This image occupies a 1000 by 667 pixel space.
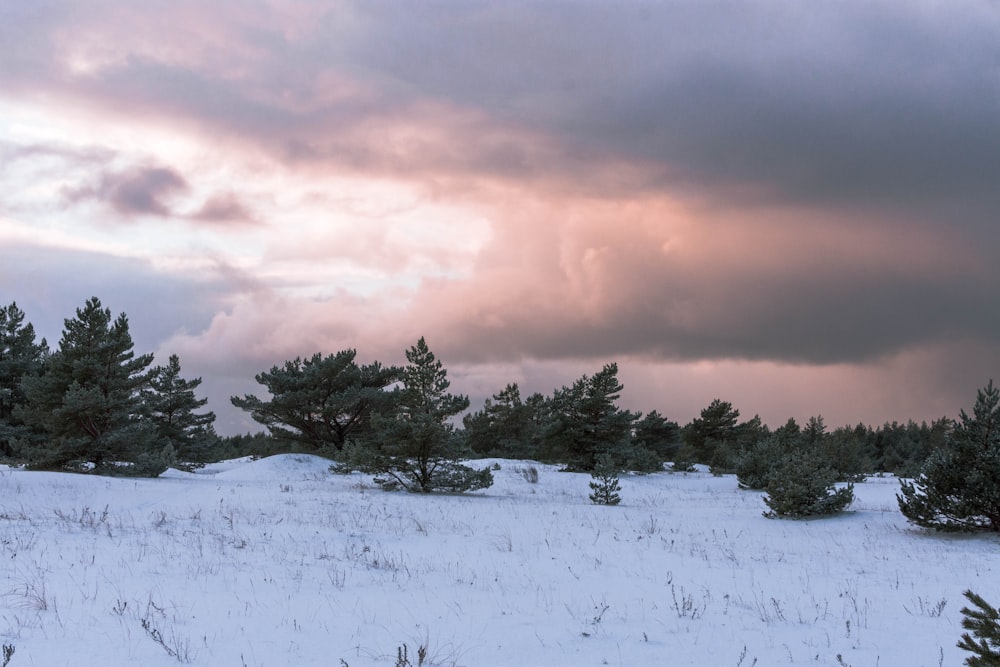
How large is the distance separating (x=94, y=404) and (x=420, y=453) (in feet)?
40.3

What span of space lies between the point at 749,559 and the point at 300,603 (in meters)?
7.52

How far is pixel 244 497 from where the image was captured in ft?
62.5

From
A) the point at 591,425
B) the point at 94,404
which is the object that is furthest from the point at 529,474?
the point at 94,404

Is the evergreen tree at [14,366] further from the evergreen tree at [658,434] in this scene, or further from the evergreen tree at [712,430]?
the evergreen tree at [712,430]

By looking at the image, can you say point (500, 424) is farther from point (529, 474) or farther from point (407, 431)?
point (407, 431)

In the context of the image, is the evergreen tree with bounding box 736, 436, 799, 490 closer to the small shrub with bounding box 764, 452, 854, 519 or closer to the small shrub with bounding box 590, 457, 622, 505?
the small shrub with bounding box 590, 457, 622, 505

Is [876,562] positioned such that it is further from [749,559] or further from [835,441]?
[835,441]

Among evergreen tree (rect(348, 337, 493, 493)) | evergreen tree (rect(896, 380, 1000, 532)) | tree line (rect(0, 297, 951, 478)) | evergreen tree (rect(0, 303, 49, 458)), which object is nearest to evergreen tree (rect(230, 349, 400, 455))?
tree line (rect(0, 297, 951, 478))

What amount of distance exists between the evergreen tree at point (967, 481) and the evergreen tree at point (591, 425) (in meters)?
17.8

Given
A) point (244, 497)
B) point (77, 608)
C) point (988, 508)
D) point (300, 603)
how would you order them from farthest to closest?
point (244, 497) → point (988, 508) → point (300, 603) → point (77, 608)

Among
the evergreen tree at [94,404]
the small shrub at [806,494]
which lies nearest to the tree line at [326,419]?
the evergreen tree at [94,404]

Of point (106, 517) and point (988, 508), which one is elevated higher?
point (988, 508)

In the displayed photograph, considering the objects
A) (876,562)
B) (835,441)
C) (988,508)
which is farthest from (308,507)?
(835,441)

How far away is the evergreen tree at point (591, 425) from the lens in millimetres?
32719
